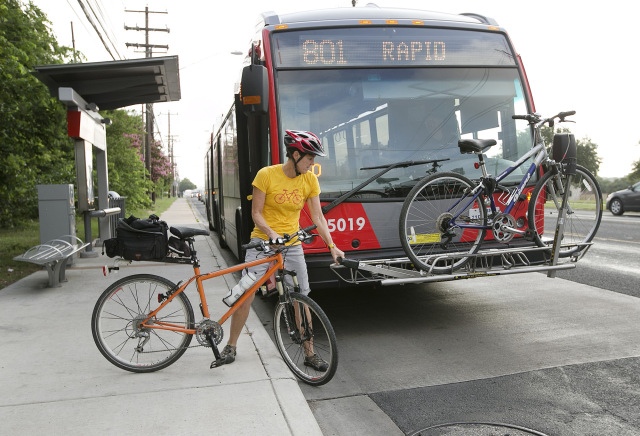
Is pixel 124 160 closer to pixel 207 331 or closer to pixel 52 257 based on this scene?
pixel 52 257

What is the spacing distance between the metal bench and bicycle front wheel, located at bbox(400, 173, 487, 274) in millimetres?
4931

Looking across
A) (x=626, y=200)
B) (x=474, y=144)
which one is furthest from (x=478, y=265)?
(x=626, y=200)

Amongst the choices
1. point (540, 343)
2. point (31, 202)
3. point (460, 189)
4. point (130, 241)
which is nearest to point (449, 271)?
point (460, 189)

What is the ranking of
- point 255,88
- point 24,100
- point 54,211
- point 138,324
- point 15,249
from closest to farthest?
point 138,324 → point 255,88 → point 54,211 → point 24,100 → point 15,249

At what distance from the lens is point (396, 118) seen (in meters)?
6.35

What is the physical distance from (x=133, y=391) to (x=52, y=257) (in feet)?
14.6

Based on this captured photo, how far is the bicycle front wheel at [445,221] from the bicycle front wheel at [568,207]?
0.58 m

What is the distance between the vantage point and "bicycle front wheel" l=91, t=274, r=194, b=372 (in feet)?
15.1

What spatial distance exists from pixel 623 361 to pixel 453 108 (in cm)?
290

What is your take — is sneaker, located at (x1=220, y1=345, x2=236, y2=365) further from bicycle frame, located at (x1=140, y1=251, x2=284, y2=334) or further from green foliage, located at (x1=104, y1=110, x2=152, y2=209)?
green foliage, located at (x1=104, y1=110, x2=152, y2=209)

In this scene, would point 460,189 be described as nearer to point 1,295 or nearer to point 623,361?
point 623,361

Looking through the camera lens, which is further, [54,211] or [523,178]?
[54,211]

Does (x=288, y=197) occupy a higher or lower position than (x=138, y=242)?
higher

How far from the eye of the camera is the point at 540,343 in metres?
5.83
